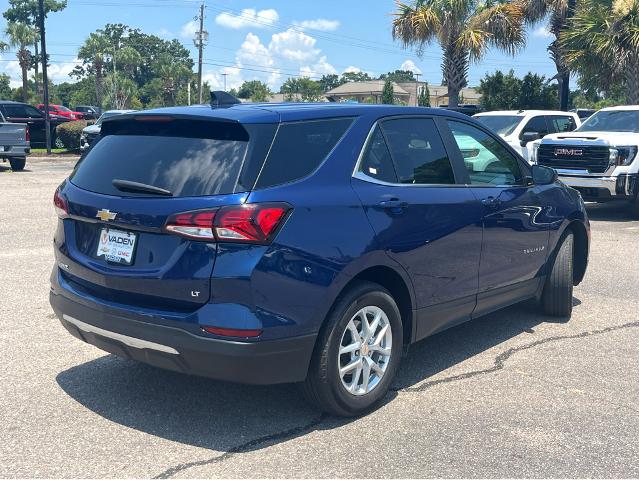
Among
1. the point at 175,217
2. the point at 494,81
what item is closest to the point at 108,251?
the point at 175,217

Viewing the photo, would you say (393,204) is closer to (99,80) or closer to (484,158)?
(484,158)

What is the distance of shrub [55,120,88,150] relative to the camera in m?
27.7

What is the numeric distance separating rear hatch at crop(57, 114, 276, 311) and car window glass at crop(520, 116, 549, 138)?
12.6m

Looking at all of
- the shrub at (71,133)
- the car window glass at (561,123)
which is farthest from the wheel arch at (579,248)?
the shrub at (71,133)

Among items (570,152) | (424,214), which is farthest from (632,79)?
(424,214)

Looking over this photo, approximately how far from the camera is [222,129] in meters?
3.76

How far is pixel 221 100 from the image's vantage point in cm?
448

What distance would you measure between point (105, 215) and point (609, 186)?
35.1ft

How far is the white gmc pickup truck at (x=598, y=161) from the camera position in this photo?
41.0 feet

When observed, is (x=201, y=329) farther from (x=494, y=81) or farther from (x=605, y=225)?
(x=494, y=81)

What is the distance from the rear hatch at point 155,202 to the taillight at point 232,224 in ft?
0.13

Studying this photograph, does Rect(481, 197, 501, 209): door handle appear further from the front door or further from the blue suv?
the blue suv

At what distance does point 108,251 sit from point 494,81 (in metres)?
29.7

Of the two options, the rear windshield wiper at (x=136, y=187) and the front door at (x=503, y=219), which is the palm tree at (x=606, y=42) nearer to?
the front door at (x=503, y=219)
